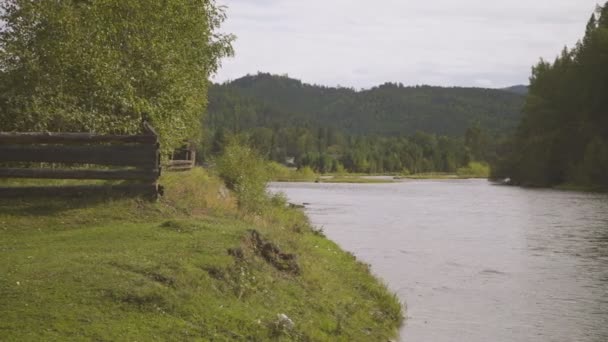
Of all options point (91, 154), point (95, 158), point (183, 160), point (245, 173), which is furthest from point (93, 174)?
point (183, 160)

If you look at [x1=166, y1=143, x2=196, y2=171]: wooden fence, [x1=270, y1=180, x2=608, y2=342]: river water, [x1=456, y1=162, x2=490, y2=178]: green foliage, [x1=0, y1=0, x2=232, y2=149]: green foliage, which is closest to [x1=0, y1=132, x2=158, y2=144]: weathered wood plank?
[x1=0, y1=0, x2=232, y2=149]: green foliage

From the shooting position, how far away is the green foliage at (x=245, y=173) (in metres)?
33.2

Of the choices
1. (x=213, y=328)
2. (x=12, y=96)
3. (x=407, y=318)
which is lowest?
(x=407, y=318)

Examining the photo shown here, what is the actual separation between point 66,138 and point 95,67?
17.4 ft

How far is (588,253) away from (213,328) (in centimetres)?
2447

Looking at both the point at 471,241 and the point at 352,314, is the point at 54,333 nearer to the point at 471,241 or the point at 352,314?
the point at 352,314

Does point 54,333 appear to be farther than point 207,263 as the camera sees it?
No

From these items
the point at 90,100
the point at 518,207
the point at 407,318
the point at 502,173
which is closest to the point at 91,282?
the point at 407,318

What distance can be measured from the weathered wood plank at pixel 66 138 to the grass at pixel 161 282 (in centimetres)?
161

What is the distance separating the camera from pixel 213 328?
10.8 m

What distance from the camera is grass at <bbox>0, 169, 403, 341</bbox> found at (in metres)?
10.1

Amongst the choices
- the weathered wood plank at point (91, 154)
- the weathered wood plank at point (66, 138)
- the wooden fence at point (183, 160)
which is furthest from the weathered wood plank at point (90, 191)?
the wooden fence at point (183, 160)

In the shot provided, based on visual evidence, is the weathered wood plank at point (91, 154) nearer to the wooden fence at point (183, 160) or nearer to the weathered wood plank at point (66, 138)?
the weathered wood plank at point (66, 138)

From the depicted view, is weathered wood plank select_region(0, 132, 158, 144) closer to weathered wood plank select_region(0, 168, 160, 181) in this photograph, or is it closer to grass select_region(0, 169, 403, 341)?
weathered wood plank select_region(0, 168, 160, 181)
